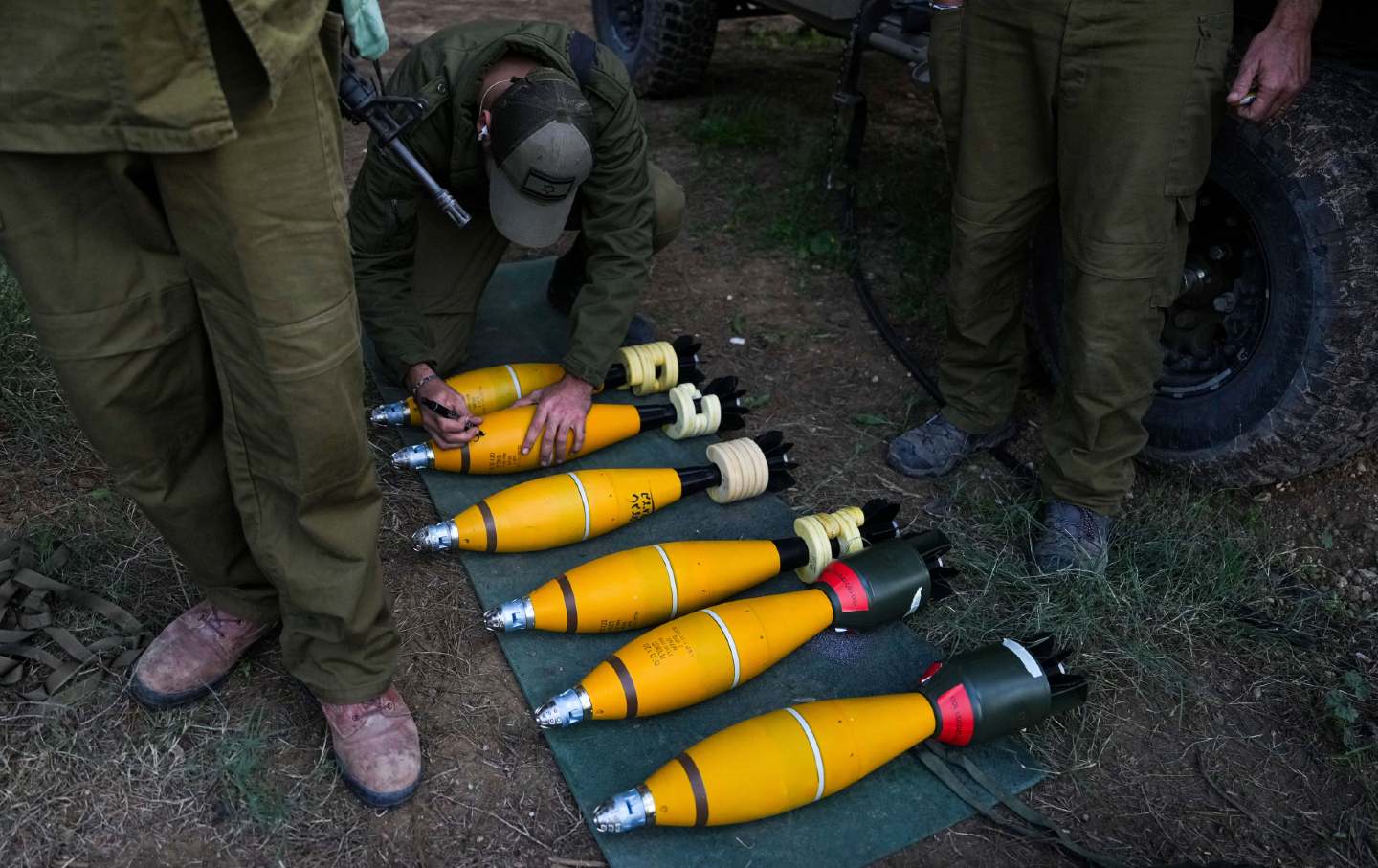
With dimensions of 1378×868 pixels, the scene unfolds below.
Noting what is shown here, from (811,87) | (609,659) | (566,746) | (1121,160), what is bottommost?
(566,746)

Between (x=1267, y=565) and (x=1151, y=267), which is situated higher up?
(x=1151, y=267)

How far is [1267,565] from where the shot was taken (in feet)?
9.82

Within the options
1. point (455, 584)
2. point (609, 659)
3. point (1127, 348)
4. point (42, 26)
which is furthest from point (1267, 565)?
point (42, 26)

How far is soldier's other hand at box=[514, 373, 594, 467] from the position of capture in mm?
3094

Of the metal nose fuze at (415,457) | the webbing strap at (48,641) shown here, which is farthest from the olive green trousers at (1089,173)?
the webbing strap at (48,641)

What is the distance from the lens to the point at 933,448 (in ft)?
11.1

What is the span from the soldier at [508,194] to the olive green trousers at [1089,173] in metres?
1.01

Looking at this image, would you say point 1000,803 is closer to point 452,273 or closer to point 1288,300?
point 1288,300

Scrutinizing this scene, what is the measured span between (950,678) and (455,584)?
1319 mm

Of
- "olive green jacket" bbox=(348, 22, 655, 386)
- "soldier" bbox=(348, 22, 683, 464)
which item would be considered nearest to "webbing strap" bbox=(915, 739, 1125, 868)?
"soldier" bbox=(348, 22, 683, 464)

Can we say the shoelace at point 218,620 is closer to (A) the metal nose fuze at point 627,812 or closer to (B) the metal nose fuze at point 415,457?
(B) the metal nose fuze at point 415,457

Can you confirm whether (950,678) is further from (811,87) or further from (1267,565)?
(811,87)

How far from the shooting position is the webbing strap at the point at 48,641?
237cm

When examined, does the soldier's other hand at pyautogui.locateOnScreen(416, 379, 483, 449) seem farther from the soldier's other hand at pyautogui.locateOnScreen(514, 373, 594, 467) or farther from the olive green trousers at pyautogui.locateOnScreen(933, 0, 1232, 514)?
the olive green trousers at pyautogui.locateOnScreen(933, 0, 1232, 514)
